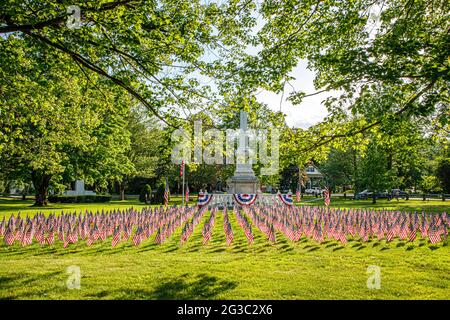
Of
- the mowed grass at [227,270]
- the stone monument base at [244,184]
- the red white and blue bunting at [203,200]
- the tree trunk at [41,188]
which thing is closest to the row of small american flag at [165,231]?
the mowed grass at [227,270]

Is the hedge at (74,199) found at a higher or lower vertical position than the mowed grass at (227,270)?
higher

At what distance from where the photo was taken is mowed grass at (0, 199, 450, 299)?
569 centimetres

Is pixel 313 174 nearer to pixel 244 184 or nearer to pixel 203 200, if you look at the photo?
pixel 244 184

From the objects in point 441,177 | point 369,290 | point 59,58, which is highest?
point 59,58

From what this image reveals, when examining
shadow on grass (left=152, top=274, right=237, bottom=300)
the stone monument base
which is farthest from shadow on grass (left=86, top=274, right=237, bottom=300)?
the stone monument base

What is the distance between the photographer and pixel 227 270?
7129 millimetres

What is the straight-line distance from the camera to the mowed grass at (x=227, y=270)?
5691 mm

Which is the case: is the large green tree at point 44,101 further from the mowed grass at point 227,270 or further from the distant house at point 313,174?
the distant house at point 313,174

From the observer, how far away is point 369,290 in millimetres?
5879

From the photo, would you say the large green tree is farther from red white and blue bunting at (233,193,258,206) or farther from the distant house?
the distant house
